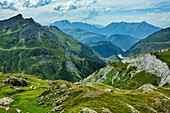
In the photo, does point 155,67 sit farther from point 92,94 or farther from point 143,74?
point 92,94

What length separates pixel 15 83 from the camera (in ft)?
260

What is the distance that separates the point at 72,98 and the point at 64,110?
739 centimetres

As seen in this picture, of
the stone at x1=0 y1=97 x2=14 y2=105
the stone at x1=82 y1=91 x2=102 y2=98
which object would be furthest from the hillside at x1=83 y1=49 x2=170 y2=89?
the stone at x1=0 y1=97 x2=14 y2=105

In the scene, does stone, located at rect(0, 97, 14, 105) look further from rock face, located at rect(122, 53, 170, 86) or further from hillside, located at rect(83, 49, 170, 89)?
rock face, located at rect(122, 53, 170, 86)

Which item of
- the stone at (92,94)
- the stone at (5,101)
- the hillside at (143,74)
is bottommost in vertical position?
the hillside at (143,74)

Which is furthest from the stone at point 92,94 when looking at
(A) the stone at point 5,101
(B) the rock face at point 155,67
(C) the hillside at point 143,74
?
(B) the rock face at point 155,67

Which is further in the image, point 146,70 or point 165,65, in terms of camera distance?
point 146,70

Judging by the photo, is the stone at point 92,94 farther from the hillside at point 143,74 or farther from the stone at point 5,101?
the hillside at point 143,74

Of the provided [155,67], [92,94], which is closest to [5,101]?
[92,94]

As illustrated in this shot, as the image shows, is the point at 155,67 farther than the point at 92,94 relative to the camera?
Yes

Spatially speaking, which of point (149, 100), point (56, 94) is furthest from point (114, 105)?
point (56, 94)

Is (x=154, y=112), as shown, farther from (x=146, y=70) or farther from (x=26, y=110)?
(x=146, y=70)

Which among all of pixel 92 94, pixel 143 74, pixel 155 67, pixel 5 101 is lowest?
pixel 143 74

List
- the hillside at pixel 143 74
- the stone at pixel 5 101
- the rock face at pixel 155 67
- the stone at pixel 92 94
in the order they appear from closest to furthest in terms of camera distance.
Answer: the stone at pixel 92 94
the stone at pixel 5 101
the rock face at pixel 155 67
the hillside at pixel 143 74
